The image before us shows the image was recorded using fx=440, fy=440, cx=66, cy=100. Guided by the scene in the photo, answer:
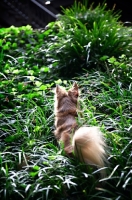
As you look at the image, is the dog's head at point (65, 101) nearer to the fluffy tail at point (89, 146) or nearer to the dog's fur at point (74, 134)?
the dog's fur at point (74, 134)

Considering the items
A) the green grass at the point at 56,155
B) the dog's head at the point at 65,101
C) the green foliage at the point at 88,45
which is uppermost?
the green foliage at the point at 88,45

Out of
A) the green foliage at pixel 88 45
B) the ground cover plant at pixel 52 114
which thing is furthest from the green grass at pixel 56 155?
the green foliage at pixel 88 45

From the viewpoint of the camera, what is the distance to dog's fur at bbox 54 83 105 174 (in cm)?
297

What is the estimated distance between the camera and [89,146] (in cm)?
297

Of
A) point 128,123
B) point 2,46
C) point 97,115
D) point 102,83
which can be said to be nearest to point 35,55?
point 2,46

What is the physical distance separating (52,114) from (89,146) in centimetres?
102

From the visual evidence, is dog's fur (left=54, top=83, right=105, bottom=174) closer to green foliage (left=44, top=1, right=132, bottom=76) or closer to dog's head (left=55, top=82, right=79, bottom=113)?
dog's head (left=55, top=82, right=79, bottom=113)

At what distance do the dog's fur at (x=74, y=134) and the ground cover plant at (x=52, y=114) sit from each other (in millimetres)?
73

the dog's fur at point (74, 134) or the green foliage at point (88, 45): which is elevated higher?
the green foliage at point (88, 45)

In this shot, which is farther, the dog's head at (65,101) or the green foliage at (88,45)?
the green foliage at (88,45)

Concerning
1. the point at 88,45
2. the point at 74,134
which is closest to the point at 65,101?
the point at 74,134

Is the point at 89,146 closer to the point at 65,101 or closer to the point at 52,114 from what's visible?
the point at 65,101

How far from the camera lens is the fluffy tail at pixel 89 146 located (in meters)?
2.96

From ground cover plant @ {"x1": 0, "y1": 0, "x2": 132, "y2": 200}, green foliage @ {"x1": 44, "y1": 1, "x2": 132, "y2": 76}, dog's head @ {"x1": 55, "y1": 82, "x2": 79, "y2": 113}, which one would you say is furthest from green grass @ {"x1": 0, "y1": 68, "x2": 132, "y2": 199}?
green foliage @ {"x1": 44, "y1": 1, "x2": 132, "y2": 76}
